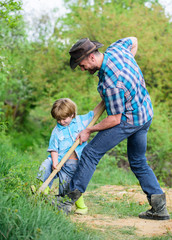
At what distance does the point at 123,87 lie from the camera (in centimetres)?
366

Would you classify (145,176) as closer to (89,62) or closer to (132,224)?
(132,224)

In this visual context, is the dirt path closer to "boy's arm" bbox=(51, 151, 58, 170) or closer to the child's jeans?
the child's jeans

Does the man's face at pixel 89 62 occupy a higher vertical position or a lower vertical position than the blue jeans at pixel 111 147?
higher

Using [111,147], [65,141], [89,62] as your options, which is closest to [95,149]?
[111,147]

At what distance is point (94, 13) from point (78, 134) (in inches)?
390

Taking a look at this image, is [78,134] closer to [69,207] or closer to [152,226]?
[69,207]

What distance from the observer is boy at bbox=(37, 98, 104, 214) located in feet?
13.5

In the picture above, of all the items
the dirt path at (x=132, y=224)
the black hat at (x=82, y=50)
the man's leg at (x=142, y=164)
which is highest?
the black hat at (x=82, y=50)

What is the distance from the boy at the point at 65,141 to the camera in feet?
13.5

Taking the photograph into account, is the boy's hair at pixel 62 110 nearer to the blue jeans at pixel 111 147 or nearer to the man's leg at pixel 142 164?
the blue jeans at pixel 111 147

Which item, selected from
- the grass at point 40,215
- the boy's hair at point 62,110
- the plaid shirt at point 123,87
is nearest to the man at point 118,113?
the plaid shirt at point 123,87

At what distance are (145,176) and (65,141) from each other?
1.10 m

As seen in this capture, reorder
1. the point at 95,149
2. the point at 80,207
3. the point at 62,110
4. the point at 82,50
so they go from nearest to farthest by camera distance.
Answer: the point at 82,50
the point at 95,149
the point at 62,110
the point at 80,207

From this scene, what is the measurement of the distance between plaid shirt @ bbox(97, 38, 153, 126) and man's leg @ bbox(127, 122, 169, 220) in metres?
0.26
